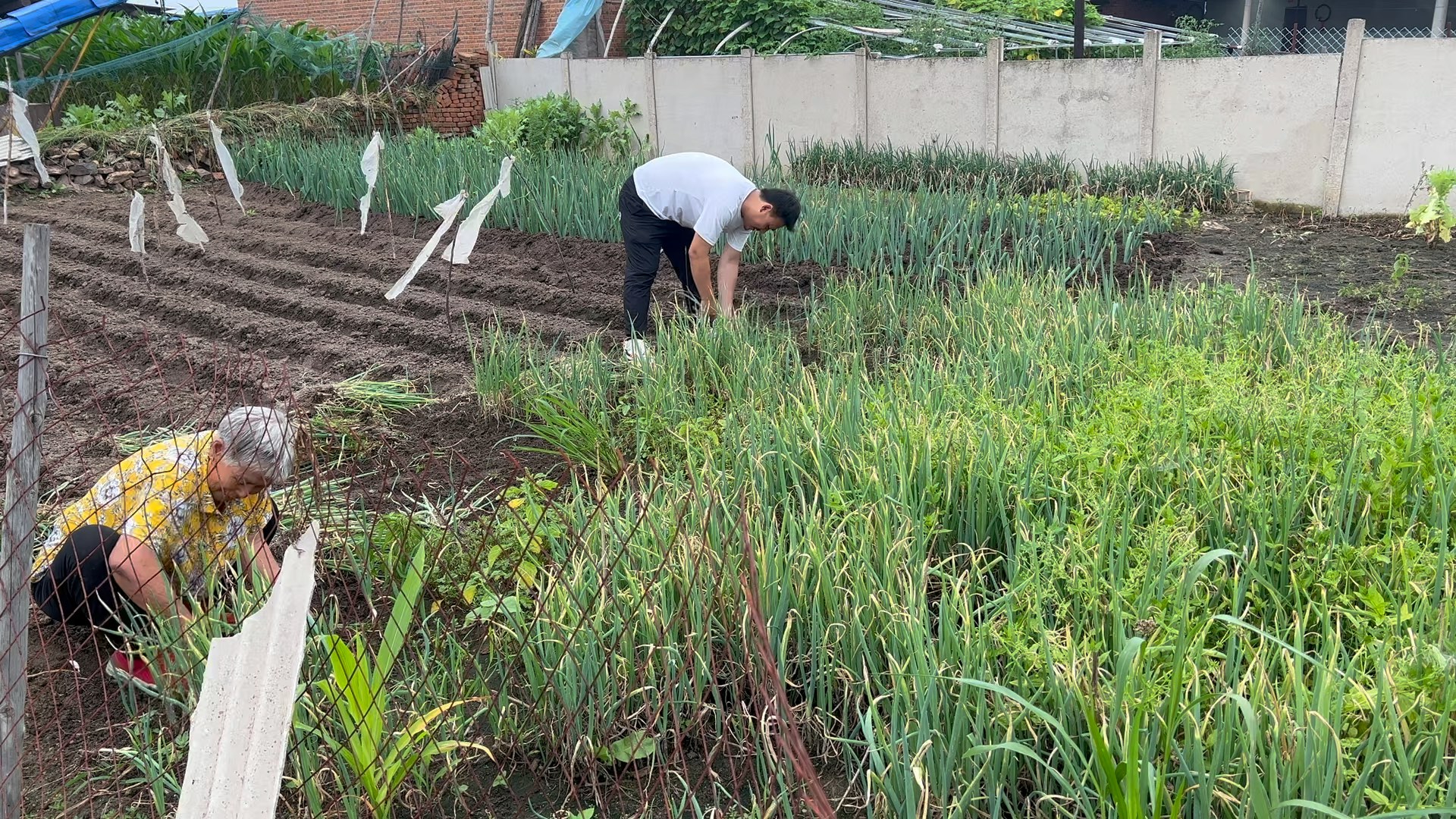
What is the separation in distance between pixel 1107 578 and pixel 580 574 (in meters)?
1.07

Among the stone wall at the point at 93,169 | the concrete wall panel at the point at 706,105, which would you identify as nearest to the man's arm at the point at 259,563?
the stone wall at the point at 93,169

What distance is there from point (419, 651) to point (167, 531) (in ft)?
2.65

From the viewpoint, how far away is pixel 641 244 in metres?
5.04

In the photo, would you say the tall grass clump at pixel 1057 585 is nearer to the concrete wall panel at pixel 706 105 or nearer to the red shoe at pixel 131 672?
the red shoe at pixel 131 672

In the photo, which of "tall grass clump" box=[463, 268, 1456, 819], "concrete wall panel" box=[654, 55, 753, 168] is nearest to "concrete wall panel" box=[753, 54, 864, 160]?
"concrete wall panel" box=[654, 55, 753, 168]

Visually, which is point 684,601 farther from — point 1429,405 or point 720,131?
point 720,131

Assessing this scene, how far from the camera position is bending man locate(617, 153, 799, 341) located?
462 centimetres

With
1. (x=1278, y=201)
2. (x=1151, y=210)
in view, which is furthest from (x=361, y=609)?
(x=1278, y=201)

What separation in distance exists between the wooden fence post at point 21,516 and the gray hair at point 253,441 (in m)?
0.54

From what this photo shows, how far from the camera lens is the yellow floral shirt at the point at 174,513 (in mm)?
2635

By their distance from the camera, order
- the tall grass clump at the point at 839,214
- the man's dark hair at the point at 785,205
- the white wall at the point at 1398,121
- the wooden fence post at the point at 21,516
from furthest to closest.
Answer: the white wall at the point at 1398,121, the tall grass clump at the point at 839,214, the man's dark hair at the point at 785,205, the wooden fence post at the point at 21,516

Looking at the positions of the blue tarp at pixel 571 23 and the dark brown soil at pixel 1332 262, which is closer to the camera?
the dark brown soil at pixel 1332 262

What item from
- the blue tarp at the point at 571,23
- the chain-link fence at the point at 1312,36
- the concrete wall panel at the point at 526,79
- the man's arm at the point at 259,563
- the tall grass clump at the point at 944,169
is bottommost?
the man's arm at the point at 259,563

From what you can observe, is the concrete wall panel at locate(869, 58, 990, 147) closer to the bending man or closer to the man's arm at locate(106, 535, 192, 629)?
the bending man
